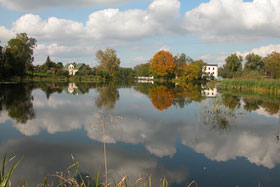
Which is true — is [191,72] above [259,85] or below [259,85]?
above

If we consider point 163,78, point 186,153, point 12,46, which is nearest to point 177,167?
point 186,153

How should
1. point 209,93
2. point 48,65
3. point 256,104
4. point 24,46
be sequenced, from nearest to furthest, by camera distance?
point 256,104 → point 209,93 → point 24,46 → point 48,65

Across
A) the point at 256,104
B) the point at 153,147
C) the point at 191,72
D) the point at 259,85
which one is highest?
the point at 191,72

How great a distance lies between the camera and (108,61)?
75.9m

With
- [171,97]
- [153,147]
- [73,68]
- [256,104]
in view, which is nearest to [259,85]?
[256,104]

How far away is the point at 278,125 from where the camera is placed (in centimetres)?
1082

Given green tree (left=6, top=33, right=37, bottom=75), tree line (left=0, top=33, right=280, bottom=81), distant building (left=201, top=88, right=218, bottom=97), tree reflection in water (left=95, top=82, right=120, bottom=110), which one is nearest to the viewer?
tree reflection in water (left=95, top=82, right=120, bottom=110)

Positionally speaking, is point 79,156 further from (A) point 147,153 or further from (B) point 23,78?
(B) point 23,78

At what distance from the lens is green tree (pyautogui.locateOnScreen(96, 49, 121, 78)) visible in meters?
75.8

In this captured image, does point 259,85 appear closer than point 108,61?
Yes

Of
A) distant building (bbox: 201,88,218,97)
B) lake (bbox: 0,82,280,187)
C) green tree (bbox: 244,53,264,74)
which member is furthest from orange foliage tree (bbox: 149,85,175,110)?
green tree (bbox: 244,53,264,74)

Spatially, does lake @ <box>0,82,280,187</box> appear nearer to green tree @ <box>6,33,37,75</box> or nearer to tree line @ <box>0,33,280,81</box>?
tree line @ <box>0,33,280,81</box>

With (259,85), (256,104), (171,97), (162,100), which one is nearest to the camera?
(256,104)

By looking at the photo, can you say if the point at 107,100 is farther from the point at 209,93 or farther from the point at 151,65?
the point at 151,65
